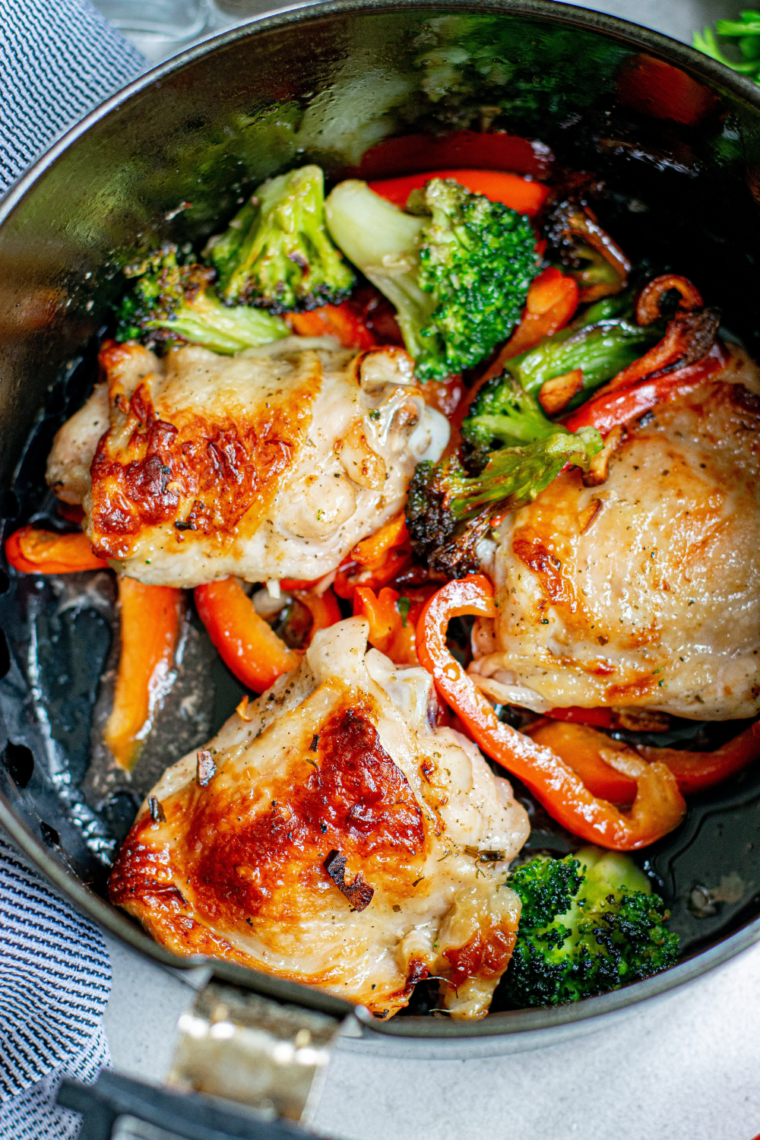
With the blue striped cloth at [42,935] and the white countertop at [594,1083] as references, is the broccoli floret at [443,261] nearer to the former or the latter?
the blue striped cloth at [42,935]

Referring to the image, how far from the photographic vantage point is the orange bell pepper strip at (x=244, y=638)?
2.60 m

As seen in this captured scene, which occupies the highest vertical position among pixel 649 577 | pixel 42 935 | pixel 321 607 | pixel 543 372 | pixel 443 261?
pixel 443 261

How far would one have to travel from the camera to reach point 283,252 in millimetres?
2557

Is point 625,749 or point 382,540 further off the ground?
point 382,540

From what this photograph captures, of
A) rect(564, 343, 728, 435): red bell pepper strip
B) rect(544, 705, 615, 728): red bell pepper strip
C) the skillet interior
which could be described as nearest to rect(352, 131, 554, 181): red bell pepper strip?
the skillet interior

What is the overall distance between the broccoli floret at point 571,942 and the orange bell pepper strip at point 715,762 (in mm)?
360

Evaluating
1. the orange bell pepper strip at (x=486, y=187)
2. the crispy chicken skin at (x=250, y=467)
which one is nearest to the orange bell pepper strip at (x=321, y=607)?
the crispy chicken skin at (x=250, y=467)

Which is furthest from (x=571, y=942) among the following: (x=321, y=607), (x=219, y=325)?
(x=219, y=325)

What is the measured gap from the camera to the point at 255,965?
89.2 inches

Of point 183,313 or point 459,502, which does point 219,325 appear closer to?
point 183,313

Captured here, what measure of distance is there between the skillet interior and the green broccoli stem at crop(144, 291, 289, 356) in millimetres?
215

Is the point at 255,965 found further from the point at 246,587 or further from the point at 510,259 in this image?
the point at 510,259

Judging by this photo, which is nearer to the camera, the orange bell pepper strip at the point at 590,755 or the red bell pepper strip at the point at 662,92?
the red bell pepper strip at the point at 662,92

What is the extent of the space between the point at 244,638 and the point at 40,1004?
1125 millimetres
